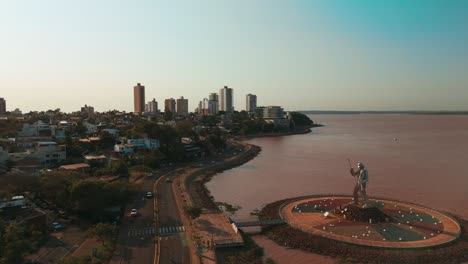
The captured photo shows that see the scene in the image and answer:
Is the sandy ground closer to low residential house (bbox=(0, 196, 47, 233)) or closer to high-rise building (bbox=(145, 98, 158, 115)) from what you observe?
low residential house (bbox=(0, 196, 47, 233))

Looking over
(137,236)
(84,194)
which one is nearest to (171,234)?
(137,236)

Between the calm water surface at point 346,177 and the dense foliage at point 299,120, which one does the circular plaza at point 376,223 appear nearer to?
the calm water surface at point 346,177

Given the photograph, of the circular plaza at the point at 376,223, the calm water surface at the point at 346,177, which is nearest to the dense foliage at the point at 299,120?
the calm water surface at the point at 346,177

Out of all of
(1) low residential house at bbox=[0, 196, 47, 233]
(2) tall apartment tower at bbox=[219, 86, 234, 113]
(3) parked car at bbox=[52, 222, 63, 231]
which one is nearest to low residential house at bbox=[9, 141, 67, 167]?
(1) low residential house at bbox=[0, 196, 47, 233]

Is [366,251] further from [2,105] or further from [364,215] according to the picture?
[2,105]

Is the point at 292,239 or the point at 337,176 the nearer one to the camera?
the point at 292,239

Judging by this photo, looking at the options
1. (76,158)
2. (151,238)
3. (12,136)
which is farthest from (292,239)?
(12,136)

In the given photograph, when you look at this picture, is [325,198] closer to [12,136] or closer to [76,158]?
[76,158]
